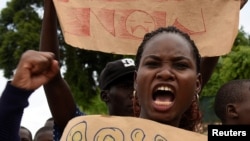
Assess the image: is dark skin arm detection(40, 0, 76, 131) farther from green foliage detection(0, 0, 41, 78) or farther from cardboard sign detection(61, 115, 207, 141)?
green foliage detection(0, 0, 41, 78)

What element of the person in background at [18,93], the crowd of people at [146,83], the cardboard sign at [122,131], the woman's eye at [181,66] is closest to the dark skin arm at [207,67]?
the crowd of people at [146,83]

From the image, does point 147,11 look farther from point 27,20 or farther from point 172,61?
point 27,20

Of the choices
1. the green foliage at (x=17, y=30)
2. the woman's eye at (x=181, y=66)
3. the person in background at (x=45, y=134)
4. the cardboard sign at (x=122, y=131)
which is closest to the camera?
the cardboard sign at (x=122, y=131)

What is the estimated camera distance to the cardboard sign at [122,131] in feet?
7.21

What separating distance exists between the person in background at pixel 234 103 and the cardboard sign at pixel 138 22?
0.26 metres

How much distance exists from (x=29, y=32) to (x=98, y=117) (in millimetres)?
20328

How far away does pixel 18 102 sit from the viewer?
2.04m

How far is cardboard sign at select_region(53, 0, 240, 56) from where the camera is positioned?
3.25 metres

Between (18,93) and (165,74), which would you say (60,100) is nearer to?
(165,74)

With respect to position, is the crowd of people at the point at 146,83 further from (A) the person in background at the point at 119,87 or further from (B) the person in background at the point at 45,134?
(B) the person in background at the point at 45,134

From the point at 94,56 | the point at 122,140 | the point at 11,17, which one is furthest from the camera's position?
the point at 11,17

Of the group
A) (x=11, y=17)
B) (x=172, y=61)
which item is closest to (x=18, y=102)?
(x=172, y=61)

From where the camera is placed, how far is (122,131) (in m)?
2.21

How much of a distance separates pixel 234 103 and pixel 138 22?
1.98ft
